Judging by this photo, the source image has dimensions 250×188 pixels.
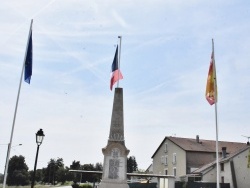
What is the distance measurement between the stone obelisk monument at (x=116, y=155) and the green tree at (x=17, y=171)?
79.4m

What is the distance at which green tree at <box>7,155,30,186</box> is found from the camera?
93.9 meters

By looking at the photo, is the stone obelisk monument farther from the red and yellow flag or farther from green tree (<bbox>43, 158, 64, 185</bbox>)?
green tree (<bbox>43, 158, 64, 185</bbox>)

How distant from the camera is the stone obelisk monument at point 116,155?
786 inches

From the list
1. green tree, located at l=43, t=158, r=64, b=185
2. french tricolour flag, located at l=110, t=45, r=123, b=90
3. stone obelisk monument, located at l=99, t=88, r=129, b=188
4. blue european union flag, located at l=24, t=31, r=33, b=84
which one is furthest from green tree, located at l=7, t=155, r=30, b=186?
blue european union flag, located at l=24, t=31, r=33, b=84

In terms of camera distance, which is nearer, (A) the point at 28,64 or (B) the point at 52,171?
(A) the point at 28,64

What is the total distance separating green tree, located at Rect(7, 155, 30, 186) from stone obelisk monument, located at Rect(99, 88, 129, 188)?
7936 cm

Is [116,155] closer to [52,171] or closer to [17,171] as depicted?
[17,171]

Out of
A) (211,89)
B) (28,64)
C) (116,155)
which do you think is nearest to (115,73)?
(116,155)

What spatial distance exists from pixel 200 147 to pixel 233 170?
14062 mm

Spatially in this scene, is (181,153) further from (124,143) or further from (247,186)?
(124,143)

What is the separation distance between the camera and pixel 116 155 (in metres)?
20.5

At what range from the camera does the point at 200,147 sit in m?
57.9

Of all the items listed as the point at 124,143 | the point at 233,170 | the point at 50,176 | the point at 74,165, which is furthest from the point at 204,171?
the point at 50,176

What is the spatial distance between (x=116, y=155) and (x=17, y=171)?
265 feet
